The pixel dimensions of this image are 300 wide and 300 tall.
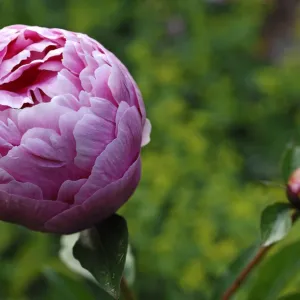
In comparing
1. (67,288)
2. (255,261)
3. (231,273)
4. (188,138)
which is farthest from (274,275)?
(188,138)

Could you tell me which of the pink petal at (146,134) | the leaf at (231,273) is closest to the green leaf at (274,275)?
the leaf at (231,273)

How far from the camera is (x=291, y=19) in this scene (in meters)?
2.95

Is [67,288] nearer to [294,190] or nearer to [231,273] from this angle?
[231,273]

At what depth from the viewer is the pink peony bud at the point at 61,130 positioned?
1.73 feet

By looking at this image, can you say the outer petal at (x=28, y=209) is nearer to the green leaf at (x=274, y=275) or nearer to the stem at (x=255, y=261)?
the stem at (x=255, y=261)

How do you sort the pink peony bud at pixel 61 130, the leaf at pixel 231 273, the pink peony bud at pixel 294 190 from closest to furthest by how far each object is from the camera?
1. the pink peony bud at pixel 61 130
2. the pink peony bud at pixel 294 190
3. the leaf at pixel 231 273

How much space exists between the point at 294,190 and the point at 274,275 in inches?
8.9

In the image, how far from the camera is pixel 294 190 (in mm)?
651

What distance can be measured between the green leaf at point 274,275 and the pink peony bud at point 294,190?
0.18m

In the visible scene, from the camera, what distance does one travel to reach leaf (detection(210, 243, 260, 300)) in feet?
2.63

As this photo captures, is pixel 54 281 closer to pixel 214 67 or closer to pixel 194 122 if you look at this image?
pixel 194 122

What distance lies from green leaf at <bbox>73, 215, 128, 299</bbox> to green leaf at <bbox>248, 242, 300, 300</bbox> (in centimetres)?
31

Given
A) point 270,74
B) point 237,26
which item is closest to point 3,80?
point 270,74

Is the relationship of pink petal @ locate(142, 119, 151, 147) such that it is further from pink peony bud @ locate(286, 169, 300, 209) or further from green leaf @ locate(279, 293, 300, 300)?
green leaf @ locate(279, 293, 300, 300)
